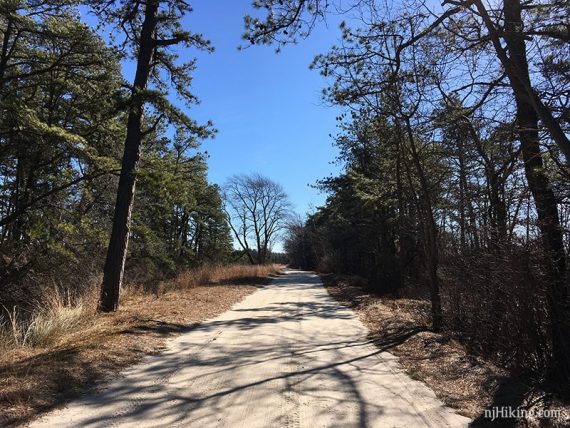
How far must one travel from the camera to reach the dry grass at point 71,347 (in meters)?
5.18

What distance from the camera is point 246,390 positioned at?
5.72 m

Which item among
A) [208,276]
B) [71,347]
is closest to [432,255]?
[71,347]

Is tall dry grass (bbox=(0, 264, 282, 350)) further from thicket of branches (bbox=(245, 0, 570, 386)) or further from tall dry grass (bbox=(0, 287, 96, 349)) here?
thicket of branches (bbox=(245, 0, 570, 386))

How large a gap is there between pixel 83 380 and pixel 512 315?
5934 mm

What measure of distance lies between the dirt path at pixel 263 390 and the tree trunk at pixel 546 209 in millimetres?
1719

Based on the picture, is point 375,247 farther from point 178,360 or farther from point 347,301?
point 178,360

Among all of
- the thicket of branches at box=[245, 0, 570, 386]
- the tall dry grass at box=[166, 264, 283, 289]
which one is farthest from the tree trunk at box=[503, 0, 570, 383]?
the tall dry grass at box=[166, 264, 283, 289]

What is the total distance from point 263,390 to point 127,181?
850 cm

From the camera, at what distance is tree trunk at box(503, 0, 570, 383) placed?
5691 mm

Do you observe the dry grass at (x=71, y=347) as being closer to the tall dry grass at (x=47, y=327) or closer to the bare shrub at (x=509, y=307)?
the tall dry grass at (x=47, y=327)

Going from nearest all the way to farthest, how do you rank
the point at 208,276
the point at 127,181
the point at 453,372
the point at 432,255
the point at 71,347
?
the point at 453,372 → the point at 71,347 → the point at 432,255 → the point at 127,181 → the point at 208,276

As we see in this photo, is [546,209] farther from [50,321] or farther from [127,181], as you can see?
[127,181]

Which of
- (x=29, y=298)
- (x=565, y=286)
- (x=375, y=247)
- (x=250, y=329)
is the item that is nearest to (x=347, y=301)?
(x=250, y=329)

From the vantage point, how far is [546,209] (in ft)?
20.5
